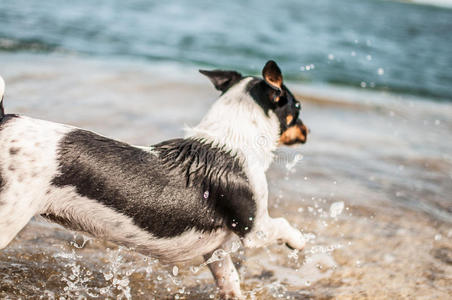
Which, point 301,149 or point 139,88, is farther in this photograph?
point 139,88

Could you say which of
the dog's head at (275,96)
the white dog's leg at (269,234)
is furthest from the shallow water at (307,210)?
the dog's head at (275,96)

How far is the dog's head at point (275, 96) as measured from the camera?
3.32 metres

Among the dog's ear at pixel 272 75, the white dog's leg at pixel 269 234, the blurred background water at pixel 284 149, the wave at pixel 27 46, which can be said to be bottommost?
the wave at pixel 27 46

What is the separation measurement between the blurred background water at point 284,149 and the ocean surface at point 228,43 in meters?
0.09

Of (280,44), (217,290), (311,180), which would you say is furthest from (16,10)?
(217,290)

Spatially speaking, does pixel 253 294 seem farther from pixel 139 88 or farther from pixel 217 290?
pixel 139 88

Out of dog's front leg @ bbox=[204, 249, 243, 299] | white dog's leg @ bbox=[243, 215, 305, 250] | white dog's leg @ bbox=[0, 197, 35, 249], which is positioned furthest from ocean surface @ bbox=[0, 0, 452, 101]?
white dog's leg @ bbox=[0, 197, 35, 249]

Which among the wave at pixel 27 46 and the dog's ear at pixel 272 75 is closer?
the dog's ear at pixel 272 75

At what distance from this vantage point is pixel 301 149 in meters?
6.32

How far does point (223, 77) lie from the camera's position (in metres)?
3.76

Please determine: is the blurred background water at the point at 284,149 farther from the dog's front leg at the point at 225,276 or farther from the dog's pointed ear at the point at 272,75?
the dog's pointed ear at the point at 272,75

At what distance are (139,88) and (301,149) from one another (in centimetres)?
386

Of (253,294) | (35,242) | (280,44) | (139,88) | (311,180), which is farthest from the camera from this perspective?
(280,44)

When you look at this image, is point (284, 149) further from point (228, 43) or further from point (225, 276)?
point (228, 43)
